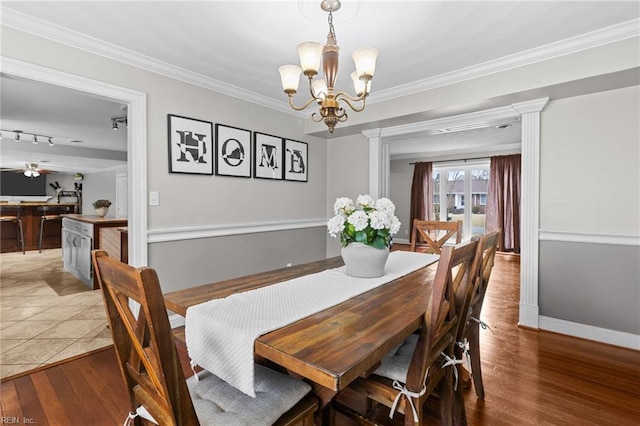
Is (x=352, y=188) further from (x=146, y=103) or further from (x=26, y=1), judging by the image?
(x=26, y=1)

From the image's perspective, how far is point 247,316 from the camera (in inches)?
44.6

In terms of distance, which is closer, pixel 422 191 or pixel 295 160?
pixel 295 160

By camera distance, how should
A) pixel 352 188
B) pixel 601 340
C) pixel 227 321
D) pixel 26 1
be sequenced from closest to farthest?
1. pixel 227 321
2. pixel 26 1
3. pixel 601 340
4. pixel 352 188

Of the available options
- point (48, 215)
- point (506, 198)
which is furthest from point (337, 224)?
point (48, 215)

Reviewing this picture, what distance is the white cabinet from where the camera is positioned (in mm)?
4016

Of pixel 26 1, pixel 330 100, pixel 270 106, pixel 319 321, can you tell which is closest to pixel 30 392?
pixel 319 321

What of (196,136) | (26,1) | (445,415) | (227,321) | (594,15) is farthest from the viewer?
(196,136)

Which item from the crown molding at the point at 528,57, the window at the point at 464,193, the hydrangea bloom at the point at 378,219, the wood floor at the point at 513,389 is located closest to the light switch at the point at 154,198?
the wood floor at the point at 513,389

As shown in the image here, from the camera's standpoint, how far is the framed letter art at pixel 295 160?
3.71 m

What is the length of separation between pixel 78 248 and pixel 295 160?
11.0 feet

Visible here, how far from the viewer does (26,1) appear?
1771 mm

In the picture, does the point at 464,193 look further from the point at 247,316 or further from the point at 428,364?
the point at 247,316

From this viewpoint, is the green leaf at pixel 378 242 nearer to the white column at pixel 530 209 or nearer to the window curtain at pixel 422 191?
the white column at pixel 530 209

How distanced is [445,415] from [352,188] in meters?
2.92
